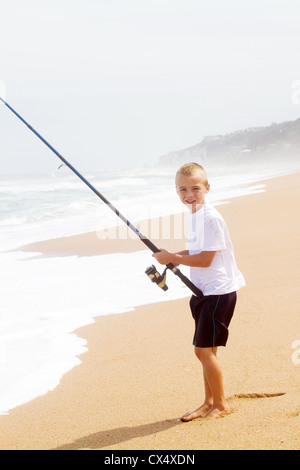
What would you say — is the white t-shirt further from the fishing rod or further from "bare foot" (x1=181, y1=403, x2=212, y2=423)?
"bare foot" (x1=181, y1=403, x2=212, y2=423)

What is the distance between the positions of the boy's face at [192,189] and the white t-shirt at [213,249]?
0.16 feet

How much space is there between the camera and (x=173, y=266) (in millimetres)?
3133

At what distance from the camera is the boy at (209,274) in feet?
9.64

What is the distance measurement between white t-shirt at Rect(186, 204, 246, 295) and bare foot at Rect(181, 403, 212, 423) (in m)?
0.57

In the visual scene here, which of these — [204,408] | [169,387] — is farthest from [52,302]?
[204,408]

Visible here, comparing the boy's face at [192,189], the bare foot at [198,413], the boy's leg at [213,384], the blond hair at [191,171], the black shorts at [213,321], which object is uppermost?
Answer: the blond hair at [191,171]

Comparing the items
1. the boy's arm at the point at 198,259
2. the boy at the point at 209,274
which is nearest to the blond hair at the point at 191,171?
the boy at the point at 209,274

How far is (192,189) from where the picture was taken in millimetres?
3006

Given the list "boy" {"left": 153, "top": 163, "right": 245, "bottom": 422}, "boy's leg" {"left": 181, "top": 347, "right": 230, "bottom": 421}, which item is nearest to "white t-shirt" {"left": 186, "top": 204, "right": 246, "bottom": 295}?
"boy" {"left": 153, "top": 163, "right": 245, "bottom": 422}

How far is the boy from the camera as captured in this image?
294cm

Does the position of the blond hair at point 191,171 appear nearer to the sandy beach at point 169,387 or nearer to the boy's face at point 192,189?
the boy's face at point 192,189

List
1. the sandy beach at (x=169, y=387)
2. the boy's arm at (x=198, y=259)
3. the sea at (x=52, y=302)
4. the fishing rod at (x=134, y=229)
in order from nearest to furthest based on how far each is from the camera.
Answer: the sandy beach at (x=169, y=387) < the boy's arm at (x=198, y=259) < the fishing rod at (x=134, y=229) < the sea at (x=52, y=302)
